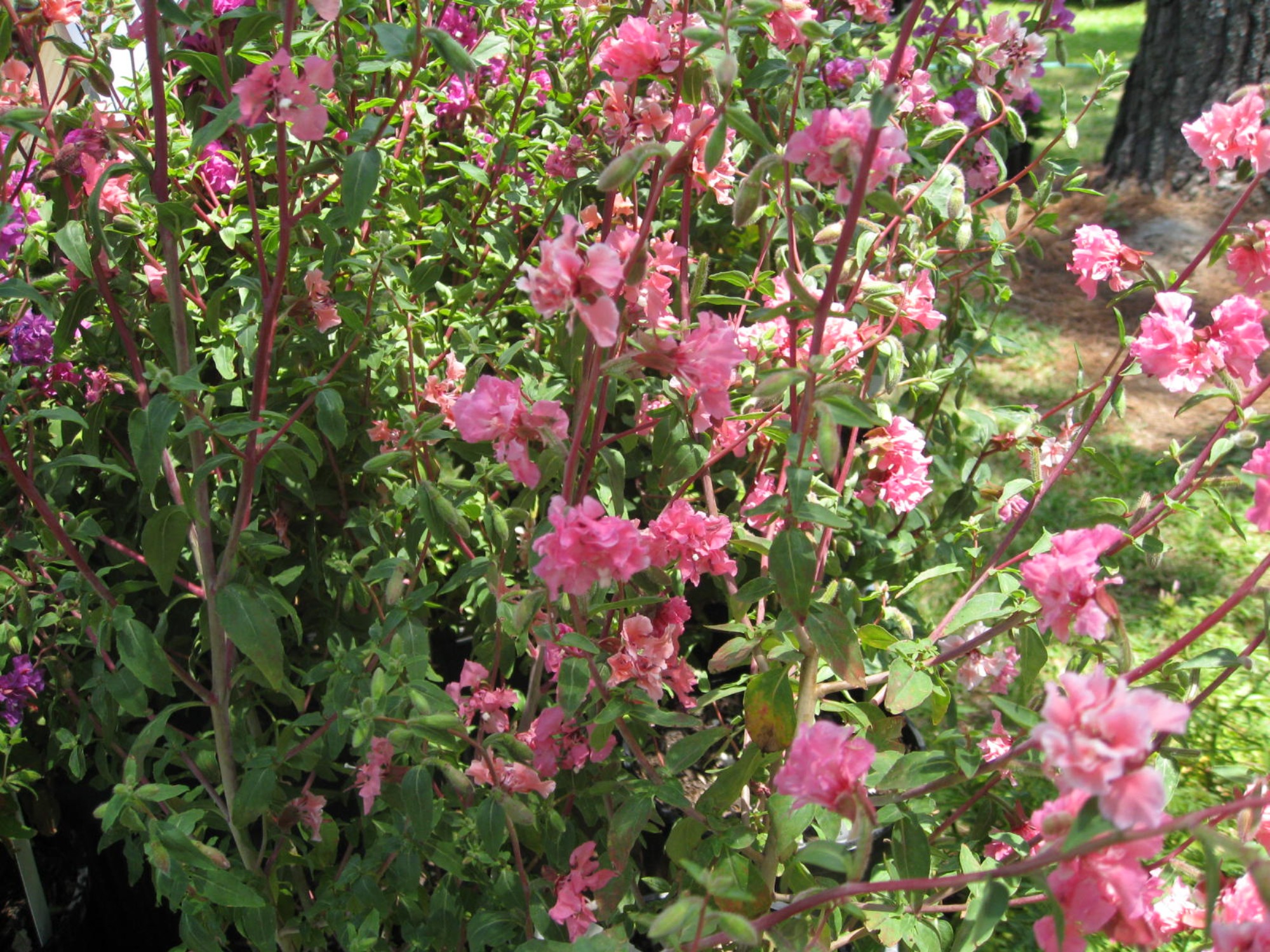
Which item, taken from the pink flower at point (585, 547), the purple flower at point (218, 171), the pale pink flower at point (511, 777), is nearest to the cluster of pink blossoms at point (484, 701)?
the pale pink flower at point (511, 777)

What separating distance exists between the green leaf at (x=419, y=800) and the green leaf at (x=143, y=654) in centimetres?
33

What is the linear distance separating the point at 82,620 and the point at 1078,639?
1.29 metres

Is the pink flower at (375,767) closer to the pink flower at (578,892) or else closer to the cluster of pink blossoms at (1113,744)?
the pink flower at (578,892)

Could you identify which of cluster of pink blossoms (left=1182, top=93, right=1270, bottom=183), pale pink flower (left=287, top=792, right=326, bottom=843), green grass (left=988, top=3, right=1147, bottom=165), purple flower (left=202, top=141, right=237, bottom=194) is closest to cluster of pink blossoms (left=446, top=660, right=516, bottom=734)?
pale pink flower (left=287, top=792, right=326, bottom=843)

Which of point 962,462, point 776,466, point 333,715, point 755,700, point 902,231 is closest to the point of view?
point 755,700

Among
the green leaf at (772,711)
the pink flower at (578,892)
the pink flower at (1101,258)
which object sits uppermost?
the pink flower at (1101,258)

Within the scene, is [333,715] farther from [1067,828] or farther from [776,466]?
[1067,828]

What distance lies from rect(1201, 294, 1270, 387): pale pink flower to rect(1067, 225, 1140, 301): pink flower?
21 cm

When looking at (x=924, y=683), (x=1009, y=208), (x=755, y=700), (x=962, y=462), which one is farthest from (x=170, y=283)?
(x=962, y=462)

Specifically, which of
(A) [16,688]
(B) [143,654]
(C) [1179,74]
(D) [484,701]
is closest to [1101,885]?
(D) [484,701]

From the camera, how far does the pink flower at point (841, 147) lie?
3.11 ft

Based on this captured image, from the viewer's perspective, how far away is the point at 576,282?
915 millimetres

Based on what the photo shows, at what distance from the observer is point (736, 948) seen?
A: 1326mm

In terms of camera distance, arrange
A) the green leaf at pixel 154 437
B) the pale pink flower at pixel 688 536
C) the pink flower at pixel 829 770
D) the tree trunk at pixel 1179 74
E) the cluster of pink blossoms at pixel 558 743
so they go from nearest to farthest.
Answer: the pink flower at pixel 829 770, the green leaf at pixel 154 437, the pale pink flower at pixel 688 536, the cluster of pink blossoms at pixel 558 743, the tree trunk at pixel 1179 74
